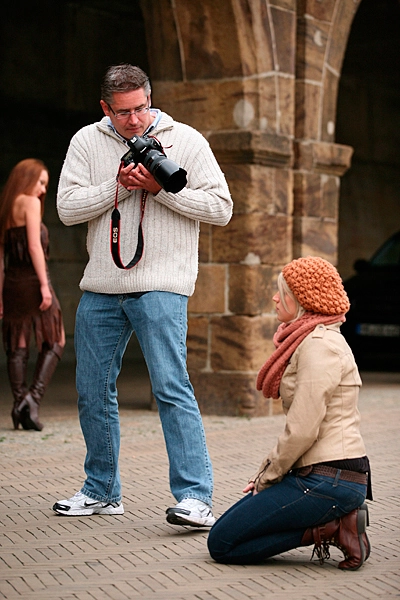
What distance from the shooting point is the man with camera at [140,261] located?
495 cm

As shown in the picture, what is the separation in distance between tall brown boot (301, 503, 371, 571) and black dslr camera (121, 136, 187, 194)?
1.46 meters

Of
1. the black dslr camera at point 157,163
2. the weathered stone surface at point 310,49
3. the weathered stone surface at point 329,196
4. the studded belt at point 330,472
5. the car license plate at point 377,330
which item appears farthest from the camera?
the car license plate at point 377,330

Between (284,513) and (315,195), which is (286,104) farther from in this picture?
(284,513)

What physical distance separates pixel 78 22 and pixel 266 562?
11.1 m

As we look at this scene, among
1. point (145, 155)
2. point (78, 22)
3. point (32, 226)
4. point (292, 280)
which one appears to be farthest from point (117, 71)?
point (78, 22)

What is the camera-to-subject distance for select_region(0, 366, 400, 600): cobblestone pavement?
4.09 meters

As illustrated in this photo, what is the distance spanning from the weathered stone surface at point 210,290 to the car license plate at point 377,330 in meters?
4.45

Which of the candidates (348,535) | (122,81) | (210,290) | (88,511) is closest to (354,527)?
(348,535)

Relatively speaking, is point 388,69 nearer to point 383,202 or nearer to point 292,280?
point 383,202

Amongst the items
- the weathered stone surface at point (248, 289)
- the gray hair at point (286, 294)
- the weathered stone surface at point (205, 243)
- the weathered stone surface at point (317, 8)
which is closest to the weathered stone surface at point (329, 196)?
the weathered stone surface at point (248, 289)

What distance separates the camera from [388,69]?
66.1 feet

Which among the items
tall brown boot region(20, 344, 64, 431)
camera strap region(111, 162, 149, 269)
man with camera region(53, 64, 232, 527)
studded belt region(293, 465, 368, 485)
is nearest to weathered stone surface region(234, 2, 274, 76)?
tall brown boot region(20, 344, 64, 431)

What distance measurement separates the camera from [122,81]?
16.1 ft

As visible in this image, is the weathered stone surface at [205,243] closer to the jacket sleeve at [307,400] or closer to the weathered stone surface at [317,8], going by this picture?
the weathered stone surface at [317,8]
